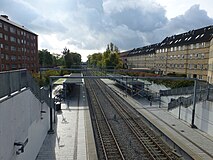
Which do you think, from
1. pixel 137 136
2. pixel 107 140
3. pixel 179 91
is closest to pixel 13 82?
pixel 107 140

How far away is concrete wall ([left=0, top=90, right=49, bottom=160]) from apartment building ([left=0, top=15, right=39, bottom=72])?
3619cm

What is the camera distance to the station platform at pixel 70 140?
1098 centimetres

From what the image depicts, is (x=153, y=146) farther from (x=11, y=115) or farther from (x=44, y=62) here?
(x=44, y=62)

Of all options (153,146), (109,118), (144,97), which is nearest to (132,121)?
(109,118)

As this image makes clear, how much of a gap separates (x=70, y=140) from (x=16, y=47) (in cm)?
4347

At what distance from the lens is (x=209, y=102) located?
15.1 metres

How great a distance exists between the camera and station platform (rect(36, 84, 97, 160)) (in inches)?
432

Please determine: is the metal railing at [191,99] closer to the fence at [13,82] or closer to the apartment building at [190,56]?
the fence at [13,82]

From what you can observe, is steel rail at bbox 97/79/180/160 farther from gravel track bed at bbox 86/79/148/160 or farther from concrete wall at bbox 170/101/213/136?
concrete wall at bbox 170/101/213/136

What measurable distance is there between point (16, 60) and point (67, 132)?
41.2m

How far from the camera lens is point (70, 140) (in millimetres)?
13156

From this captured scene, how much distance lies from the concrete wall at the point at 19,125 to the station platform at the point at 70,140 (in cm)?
93

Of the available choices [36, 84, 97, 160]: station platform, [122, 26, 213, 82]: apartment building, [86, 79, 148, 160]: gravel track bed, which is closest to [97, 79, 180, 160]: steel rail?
[86, 79, 148, 160]: gravel track bed

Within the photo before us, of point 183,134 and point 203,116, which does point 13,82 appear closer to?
point 183,134
